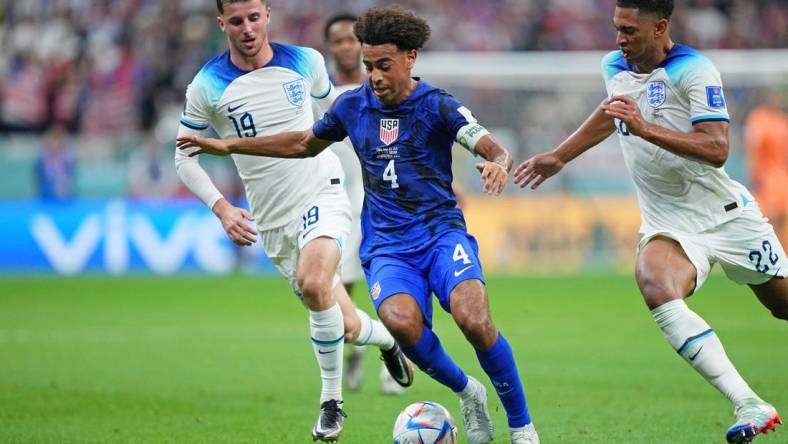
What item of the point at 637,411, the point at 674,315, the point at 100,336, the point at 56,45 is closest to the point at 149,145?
the point at 56,45

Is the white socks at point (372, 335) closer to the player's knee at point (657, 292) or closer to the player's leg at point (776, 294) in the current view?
the player's knee at point (657, 292)

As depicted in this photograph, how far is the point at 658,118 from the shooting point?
7.29 m

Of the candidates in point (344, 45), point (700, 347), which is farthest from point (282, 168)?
point (700, 347)

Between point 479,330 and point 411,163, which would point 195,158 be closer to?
point 411,163

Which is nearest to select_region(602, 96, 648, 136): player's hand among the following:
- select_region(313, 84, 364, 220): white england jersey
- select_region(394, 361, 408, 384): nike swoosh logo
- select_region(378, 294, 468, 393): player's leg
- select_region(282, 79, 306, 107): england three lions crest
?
select_region(378, 294, 468, 393): player's leg

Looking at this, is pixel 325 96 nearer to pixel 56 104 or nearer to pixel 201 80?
pixel 201 80

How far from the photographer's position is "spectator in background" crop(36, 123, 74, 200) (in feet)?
70.1

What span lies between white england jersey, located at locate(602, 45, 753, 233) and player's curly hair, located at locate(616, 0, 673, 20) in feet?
0.90

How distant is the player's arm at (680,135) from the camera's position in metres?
6.73

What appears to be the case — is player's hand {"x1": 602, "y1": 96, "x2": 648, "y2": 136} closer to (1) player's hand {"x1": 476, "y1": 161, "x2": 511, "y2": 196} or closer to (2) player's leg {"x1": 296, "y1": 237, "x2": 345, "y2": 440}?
(1) player's hand {"x1": 476, "y1": 161, "x2": 511, "y2": 196}

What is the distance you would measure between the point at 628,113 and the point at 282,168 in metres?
2.86

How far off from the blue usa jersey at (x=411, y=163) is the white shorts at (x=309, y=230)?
112cm

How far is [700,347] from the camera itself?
694cm

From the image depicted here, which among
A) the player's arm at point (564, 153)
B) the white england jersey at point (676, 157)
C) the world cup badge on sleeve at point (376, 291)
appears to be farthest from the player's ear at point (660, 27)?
the world cup badge on sleeve at point (376, 291)
